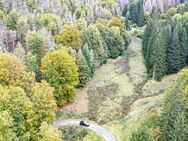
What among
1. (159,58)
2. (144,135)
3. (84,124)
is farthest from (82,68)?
(144,135)

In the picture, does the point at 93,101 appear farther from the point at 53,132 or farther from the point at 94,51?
the point at 53,132

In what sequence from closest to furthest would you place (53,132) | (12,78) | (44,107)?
(53,132) < (44,107) < (12,78)

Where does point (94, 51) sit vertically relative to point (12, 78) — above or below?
below

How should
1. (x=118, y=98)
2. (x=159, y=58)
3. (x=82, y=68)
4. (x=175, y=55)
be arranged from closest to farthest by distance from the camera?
1. (x=118, y=98)
2. (x=82, y=68)
3. (x=159, y=58)
4. (x=175, y=55)

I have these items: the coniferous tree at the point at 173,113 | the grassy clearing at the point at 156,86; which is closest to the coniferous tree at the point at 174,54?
the grassy clearing at the point at 156,86

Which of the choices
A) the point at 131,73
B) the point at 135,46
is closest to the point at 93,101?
the point at 131,73

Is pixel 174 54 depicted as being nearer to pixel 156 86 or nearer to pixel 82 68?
pixel 156 86
